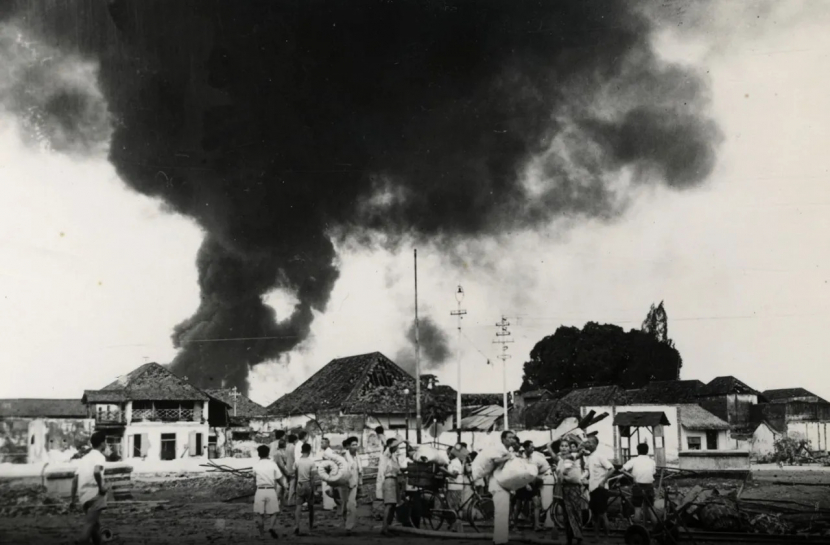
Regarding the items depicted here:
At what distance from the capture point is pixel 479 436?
143 ft

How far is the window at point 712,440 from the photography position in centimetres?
4784

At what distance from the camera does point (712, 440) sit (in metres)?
48.1

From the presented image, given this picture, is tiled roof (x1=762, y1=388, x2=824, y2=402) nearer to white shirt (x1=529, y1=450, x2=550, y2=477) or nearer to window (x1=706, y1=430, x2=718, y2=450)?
window (x1=706, y1=430, x2=718, y2=450)

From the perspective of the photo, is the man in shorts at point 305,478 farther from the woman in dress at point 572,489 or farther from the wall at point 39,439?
the wall at point 39,439

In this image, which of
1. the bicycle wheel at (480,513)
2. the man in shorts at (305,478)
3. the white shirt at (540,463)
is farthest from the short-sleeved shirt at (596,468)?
the man in shorts at (305,478)

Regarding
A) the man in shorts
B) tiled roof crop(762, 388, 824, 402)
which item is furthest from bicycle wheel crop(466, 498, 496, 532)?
tiled roof crop(762, 388, 824, 402)

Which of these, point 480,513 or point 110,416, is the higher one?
point 110,416

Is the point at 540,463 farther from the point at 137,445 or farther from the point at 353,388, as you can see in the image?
the point at 137,445

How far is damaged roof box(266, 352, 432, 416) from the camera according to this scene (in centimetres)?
4278

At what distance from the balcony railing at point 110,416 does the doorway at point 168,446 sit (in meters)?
2.33

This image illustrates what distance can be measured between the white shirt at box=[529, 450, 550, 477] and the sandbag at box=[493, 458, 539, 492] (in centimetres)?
160

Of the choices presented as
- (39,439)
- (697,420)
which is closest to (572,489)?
(39,439)

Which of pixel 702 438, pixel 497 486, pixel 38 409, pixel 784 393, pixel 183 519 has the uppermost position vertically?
pixel 784 393

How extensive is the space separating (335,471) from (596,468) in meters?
4.17
